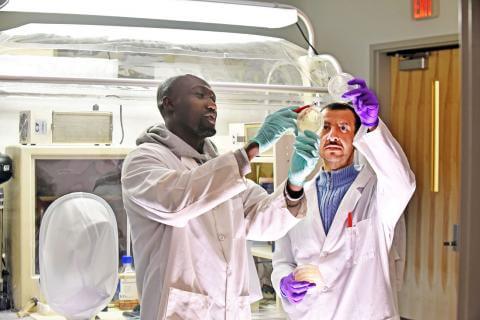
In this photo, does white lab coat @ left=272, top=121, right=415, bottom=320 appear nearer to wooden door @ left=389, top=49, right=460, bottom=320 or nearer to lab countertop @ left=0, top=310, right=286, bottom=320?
lab countertop @ left=0, top=310, right=286, bottom=320

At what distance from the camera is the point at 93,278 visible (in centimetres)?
244

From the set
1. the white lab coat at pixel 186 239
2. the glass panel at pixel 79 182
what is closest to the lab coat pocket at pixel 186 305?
Answer: the white lab coat at pixel 186 239

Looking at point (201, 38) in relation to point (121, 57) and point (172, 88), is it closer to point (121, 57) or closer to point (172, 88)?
point (121, 57)

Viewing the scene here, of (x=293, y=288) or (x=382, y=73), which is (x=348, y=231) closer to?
(x=293, y=288)

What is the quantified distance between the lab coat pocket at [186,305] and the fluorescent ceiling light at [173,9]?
3.33 feet

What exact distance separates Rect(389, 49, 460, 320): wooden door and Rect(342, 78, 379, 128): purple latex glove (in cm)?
164

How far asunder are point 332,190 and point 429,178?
5.18 ft

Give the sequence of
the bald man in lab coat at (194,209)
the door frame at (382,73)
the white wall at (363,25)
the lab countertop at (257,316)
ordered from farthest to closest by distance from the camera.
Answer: the door frame at (382,73) → the white wall at (363,25) → the lab countertop at (257,316) → the bald man in lab coat at (194,209)

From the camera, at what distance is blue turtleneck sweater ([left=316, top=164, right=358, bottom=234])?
229cm

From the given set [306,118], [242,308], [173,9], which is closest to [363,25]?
[173,9]

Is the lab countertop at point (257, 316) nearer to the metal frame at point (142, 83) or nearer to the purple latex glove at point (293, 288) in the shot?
the purple latex glove at point (293, 288)

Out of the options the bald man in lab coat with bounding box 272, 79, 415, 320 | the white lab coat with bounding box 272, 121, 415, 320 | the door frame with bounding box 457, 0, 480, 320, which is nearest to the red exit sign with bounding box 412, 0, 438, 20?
the bald man in lab coat with bounding box 272, 79, 415, 320

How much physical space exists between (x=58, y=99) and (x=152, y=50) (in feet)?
1.31

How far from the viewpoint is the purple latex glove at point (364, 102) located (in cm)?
202
